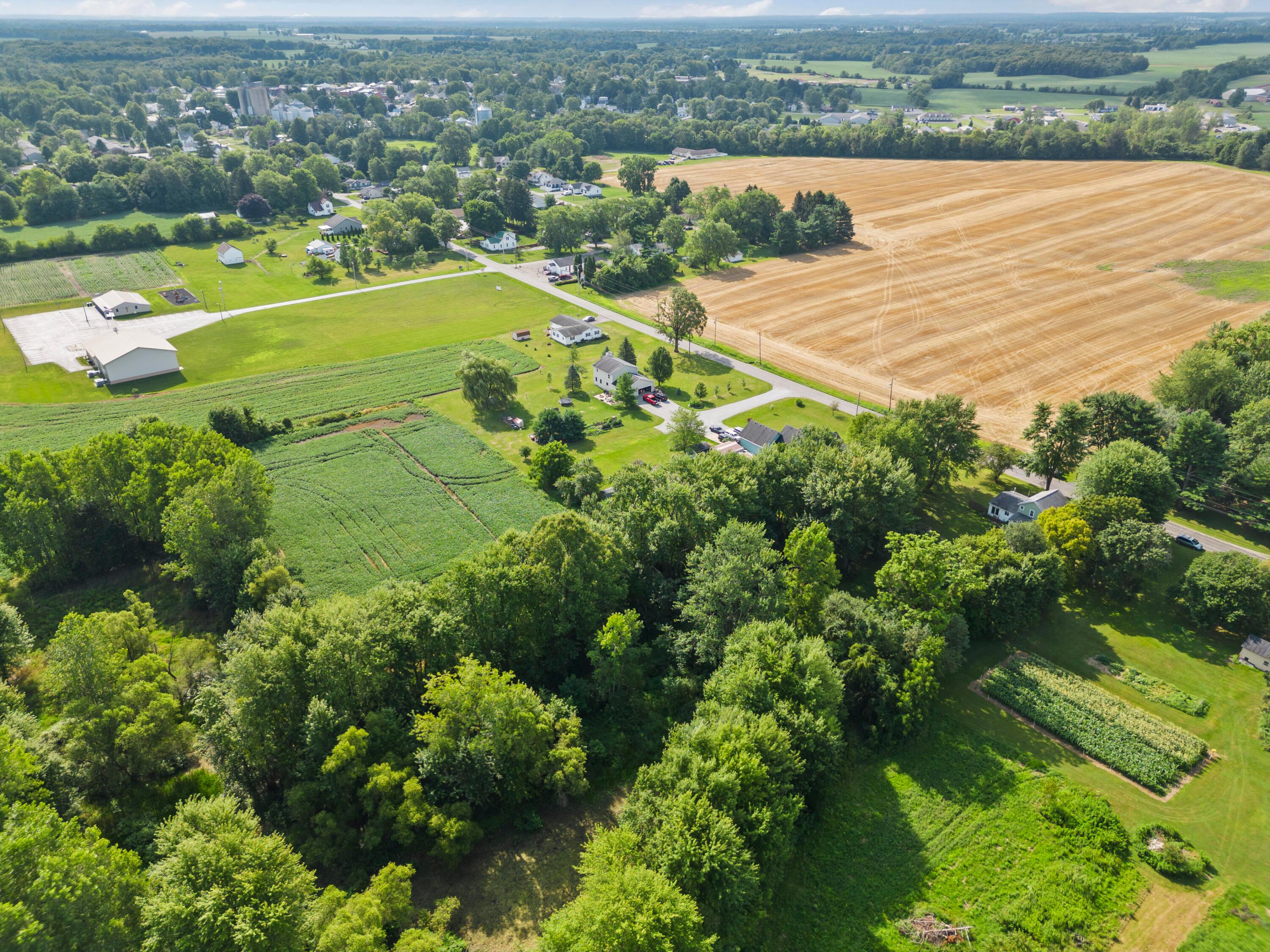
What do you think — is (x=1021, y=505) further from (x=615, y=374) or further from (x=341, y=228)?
(x=341, y=228)

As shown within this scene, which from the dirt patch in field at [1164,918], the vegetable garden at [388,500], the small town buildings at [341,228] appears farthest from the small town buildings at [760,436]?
the small town buildings at [341,228]

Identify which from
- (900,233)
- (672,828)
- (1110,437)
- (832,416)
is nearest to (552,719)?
(672,828)

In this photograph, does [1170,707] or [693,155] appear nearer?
[1170,707]

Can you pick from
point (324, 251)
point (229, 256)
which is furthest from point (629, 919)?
point (229, 256)

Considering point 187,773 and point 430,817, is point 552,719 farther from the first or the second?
point 187,773

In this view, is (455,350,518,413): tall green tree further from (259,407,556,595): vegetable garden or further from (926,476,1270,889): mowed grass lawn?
(926,476,1270,889): mowed grass lawn
